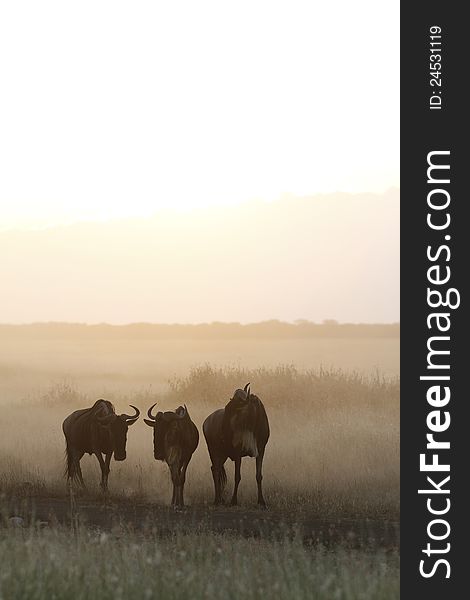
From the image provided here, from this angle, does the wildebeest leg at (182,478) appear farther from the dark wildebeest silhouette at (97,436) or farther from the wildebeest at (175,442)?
the dark wildebeest silhouette at (97,436)

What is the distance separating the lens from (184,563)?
12625 millimetres

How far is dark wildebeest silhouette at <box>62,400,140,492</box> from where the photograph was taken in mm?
21172

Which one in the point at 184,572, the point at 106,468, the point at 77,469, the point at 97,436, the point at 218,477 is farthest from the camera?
the point at 77,469

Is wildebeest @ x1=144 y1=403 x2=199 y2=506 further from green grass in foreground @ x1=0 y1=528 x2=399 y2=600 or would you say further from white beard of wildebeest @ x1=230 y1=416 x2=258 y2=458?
green grass in foreground @ x1=0 y1=528 x2=399 y2=600

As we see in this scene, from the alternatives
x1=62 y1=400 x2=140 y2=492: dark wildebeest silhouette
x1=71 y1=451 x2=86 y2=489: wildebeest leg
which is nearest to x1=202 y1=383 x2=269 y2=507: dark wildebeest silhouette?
x1=62 y1=400 x2=140 y2=492: dark wildebeest silhouette

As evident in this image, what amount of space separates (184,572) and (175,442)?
25.1 ft

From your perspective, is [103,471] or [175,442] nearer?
[175,442]

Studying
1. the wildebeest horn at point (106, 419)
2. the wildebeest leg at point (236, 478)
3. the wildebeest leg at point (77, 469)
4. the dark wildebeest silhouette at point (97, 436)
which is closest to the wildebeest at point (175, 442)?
the wildebeest leg at point (236, 478)

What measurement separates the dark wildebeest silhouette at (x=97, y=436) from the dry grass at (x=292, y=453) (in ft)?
1.10

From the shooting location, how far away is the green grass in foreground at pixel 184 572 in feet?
37.3

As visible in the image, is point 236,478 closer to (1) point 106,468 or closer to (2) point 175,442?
(2) point 175,442

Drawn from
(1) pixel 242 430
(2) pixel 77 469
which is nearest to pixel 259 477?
(1) pixel 242 430

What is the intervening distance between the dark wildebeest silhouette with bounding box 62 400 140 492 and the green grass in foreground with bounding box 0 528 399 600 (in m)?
7.26

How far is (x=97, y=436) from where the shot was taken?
21.5 metres
